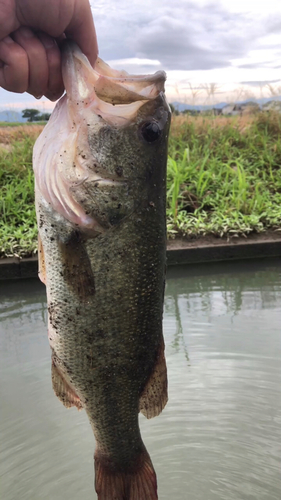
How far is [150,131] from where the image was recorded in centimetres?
145

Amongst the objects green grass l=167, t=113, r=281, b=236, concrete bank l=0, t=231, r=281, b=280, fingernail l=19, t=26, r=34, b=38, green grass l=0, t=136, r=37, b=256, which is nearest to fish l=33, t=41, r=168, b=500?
fingernail l=19, t=26, r=34, b=38

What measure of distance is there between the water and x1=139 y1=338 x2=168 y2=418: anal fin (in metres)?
0.89

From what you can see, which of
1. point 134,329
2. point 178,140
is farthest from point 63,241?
point 178,140

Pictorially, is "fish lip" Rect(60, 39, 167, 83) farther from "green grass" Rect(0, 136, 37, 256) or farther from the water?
"green grass" Rect(0, 136, 37, 256)

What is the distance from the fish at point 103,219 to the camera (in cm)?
141

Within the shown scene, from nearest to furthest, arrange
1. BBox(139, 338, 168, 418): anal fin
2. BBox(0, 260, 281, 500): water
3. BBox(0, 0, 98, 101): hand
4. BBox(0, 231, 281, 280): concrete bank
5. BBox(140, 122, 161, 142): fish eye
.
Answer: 1. BBox(0, 0, 98, 101): hand
2. BBox(140, 122, 161, 142): fish eye
3. BBox(139, 338, 168, 418): anal fin
4. BBox(0, 260, 281, 500): water
5. BBox(0, 231, 281, 280): concrete bank

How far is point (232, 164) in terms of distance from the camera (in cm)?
766

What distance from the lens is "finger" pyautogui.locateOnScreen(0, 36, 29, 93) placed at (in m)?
1.39

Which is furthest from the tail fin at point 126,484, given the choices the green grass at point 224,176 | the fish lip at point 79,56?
the green grass at point 224,176

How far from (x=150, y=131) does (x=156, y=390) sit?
2.76 feet

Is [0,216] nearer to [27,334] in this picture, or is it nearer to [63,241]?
[27,334]

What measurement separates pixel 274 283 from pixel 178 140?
13.7 feet

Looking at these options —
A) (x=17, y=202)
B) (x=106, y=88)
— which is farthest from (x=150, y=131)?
(x=17, y=202)

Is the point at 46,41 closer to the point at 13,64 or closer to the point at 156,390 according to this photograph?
the point at 13,64
